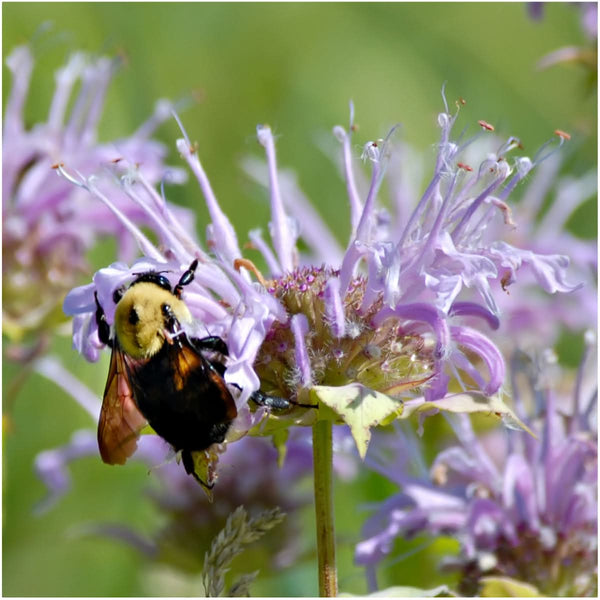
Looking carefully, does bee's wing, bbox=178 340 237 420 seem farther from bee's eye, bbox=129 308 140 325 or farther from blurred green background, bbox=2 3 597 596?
blurred green background, bbox=2 3 597 596

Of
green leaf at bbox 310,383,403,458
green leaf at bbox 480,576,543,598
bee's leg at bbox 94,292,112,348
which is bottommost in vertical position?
green leaf at bbox 480,576,543,598

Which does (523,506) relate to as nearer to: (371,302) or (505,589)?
(505,589)

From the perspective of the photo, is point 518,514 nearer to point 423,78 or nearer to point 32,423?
point 32,423

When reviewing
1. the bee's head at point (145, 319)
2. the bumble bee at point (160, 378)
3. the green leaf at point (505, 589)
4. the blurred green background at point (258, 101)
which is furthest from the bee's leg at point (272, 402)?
the blurred green background at point (258, 101)

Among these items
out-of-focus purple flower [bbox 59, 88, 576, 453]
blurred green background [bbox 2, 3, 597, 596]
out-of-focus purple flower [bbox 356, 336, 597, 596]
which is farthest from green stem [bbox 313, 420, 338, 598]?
blurred green background [bbox 2, 3, 597, 596]

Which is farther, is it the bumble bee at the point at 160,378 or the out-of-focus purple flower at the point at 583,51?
the out-of-focus purple flower at the point at 583,51

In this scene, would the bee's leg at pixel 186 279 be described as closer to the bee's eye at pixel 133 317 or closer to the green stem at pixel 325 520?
the bee's eye at pixel 133 317
